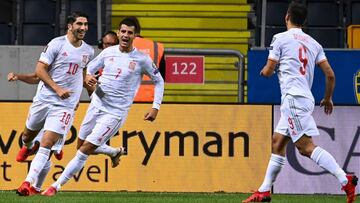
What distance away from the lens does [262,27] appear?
19.4m

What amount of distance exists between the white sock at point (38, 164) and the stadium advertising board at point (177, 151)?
2.21 metres

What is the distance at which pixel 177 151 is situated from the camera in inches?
595

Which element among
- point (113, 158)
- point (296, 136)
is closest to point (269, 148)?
point (113, 158)

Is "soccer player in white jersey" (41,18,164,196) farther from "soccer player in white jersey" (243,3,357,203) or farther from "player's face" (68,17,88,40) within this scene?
"soccer player in white jersey" (243,3,357,203)

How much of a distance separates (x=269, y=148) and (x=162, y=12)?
587 centimetres

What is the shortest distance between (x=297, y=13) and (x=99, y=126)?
8.20 feet

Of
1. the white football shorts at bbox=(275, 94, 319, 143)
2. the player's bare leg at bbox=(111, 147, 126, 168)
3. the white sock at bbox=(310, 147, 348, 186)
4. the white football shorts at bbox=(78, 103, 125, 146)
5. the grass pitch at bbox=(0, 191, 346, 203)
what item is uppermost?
the white football shorts at bbox=(275, 94, 319, 143)

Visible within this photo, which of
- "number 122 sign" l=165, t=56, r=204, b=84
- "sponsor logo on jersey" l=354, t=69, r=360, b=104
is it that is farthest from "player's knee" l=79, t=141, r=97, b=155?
"sponsor logo on jersey" l=354, t=69, r=360, b=104

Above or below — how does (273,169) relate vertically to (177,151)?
above

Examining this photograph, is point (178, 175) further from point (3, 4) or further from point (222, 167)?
point (3, 4)

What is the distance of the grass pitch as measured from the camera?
1227 centimetres

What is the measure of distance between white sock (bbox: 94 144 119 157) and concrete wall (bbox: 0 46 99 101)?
10.6 feet

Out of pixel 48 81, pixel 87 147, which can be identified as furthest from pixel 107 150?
pixel 48 81

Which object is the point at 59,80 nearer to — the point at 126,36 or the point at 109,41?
the point at 126,36
